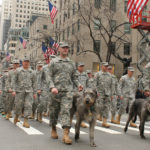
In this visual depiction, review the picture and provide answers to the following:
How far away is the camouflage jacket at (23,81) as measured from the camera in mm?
10250

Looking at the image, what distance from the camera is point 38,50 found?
6228 cm

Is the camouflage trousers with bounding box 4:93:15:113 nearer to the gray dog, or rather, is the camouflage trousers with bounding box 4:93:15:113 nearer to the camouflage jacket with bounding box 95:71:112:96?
the camouflage jacket with bounding box 95:71:112:96

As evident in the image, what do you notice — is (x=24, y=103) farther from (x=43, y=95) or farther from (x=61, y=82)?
(x=61, y=82)

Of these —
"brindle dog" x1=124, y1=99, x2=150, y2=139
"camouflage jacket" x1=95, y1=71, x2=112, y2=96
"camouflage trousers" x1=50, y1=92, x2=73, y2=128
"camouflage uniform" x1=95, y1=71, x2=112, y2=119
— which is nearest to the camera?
"camouflage trousers" x1=50, y1=92, x2=73, y2=128

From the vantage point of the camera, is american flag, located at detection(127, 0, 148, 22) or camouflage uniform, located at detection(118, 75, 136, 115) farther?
american flag, located at detection(127, 0, 148, 22)

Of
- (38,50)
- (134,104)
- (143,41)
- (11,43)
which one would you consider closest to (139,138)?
(134,104)

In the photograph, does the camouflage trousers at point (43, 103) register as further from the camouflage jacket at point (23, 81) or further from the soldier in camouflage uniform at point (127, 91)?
the soldier in camouflage uniform at point (127, 91)

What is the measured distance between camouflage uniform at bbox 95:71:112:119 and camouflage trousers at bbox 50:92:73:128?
3.48 meters

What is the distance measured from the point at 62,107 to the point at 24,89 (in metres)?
3.36

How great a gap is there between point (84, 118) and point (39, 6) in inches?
7097

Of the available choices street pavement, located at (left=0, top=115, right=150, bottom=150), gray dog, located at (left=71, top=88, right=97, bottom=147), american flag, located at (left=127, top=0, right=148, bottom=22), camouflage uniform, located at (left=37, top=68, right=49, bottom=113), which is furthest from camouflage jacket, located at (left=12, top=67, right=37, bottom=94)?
american flag, located at (left=127, top=0, right=148, bottom=22)

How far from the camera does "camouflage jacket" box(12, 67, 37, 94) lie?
10250mm

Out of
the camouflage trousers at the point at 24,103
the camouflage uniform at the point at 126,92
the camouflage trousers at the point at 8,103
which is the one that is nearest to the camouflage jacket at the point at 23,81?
the camouflage trousers at the point at 24,103

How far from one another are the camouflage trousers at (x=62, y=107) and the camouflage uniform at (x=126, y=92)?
4.64 meters
